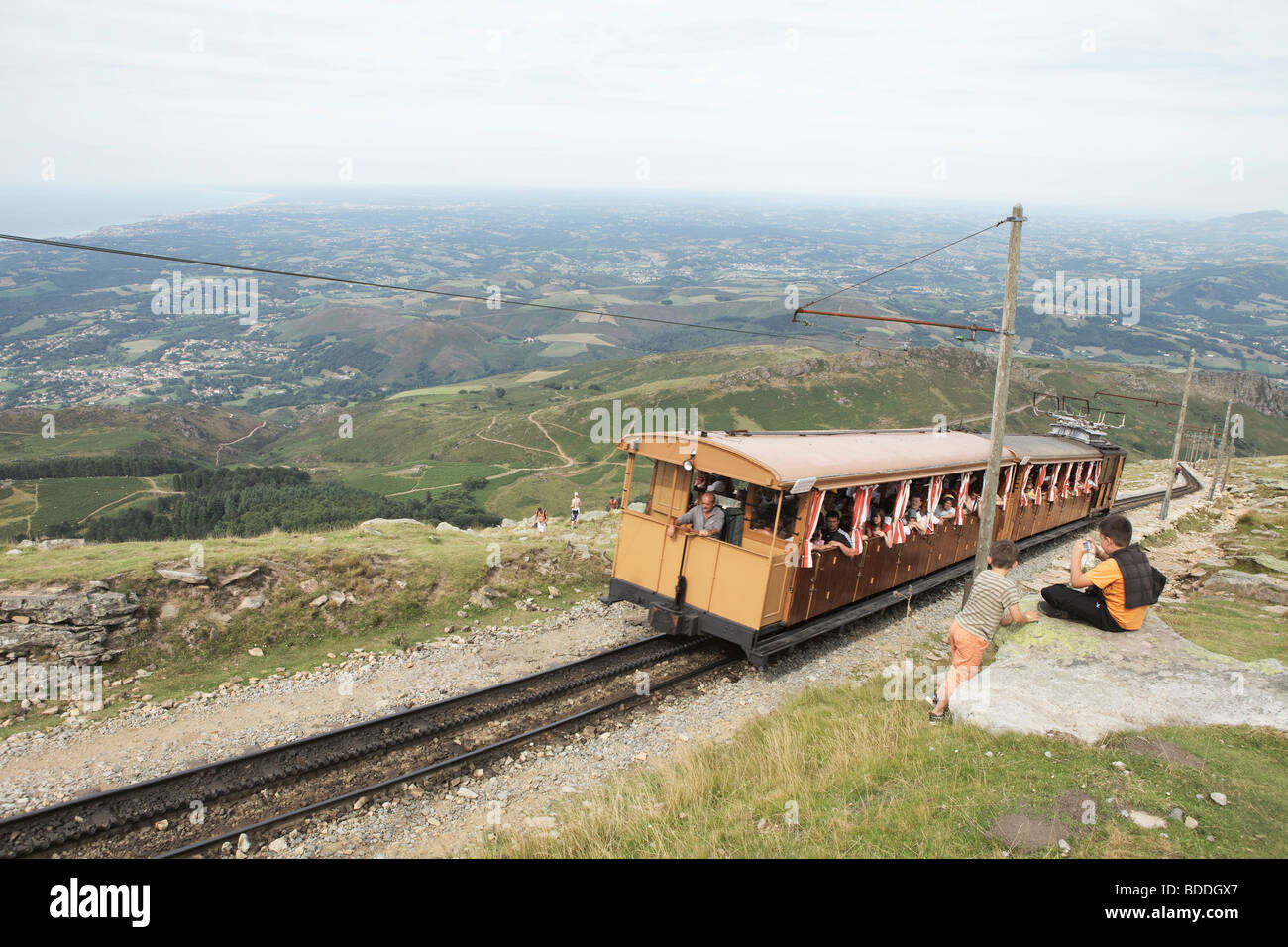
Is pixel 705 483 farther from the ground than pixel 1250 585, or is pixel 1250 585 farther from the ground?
pixel 705 483

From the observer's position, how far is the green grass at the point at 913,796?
5.95 meters

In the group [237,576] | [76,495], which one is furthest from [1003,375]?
[76,495]

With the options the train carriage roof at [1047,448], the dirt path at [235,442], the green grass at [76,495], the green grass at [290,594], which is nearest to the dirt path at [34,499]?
the green grass at [76,495]

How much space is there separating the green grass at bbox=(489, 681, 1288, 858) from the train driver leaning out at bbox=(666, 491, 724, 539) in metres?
4.29

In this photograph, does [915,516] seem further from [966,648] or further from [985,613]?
[985,613]

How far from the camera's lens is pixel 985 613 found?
26.4ft

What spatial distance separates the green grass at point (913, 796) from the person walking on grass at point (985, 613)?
83cm

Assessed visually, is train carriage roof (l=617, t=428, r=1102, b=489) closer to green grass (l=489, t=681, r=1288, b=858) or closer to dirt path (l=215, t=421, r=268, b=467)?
green grass (l=489, t=681, r=1288, b=858)

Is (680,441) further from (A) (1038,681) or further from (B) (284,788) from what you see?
(B) (284,788)

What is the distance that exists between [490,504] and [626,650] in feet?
263

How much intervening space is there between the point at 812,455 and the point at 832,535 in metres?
1.55

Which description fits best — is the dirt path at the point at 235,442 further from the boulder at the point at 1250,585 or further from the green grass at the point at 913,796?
the boulder at the point at 1250,585

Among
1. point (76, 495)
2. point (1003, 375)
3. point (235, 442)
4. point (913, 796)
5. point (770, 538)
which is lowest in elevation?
point (235, 442)
